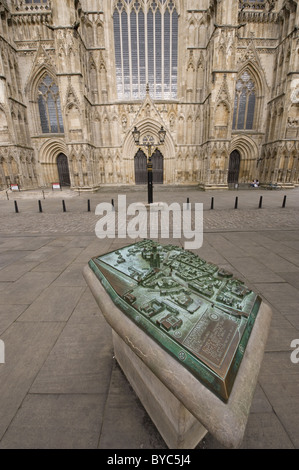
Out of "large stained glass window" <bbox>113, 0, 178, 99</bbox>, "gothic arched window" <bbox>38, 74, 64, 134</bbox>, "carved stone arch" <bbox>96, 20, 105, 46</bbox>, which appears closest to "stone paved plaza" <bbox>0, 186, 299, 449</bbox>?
"gothic arched window" <bbox>38, 74, 64, 134</bbox>

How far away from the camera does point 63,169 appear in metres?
22.8

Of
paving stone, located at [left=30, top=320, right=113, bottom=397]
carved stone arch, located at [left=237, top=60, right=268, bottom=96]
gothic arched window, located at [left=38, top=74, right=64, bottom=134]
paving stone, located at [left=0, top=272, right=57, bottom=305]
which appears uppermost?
carved stone arch, located at [left=237, top=60, right=268, bottom=96]

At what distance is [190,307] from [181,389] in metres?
0.45

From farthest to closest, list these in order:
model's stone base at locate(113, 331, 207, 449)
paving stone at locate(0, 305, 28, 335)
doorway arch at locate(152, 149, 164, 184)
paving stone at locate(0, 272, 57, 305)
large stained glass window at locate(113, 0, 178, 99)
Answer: doorway arch at locate(152, 149, 164, 184), large stained glass window at locate(113, 0, 178, 99), paving stone at locate(0, 272, 57, 305), paving stone at locate(0, 305, 28, 335), model's stone base at locate(113, 331, 207, 449)

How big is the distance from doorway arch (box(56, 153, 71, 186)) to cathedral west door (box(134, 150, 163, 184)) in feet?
26.3

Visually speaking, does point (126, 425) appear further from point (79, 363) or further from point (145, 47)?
point (145, 47)

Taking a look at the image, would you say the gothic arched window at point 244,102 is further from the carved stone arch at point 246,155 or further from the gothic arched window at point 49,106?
the gothic arched window at point 49,106

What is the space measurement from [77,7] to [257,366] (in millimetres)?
25065

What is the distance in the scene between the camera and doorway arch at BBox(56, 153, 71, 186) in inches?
882

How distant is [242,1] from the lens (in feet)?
62.2

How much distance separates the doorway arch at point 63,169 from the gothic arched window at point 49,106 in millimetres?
2725

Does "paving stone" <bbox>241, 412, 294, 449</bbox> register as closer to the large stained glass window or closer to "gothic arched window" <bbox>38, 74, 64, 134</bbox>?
the large stained glass window

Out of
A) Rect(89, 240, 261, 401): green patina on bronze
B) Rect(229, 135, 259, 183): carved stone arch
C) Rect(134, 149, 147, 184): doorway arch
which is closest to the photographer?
Rect(89, 240, 261, 401): green patina on bronze

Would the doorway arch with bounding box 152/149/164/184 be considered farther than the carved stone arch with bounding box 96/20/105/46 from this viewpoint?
Yes
